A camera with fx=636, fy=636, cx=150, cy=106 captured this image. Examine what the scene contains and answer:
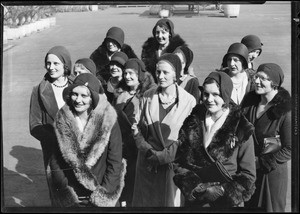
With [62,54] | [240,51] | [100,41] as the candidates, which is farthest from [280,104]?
[62,54]

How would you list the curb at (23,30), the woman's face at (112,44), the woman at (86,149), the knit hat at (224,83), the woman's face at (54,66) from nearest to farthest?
the knit hat at (224,83), the woman at (86,149), the woman's face at (54,66), the woman's face at (112,44), the curb at (23,30)

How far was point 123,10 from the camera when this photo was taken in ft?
17.8

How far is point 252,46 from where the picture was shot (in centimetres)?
516

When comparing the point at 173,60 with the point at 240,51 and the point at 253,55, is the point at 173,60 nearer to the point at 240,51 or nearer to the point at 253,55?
the point at 240,51

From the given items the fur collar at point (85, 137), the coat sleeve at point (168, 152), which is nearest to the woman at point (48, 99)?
the fur collar at point (85, 137)

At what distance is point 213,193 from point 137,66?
1194 millimetres

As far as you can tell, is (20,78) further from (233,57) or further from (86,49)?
(233,57)

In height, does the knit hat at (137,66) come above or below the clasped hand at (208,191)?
above

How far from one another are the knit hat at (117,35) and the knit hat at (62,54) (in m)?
0.38

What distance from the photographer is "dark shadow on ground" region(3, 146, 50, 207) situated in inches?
213

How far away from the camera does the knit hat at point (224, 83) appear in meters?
4.95

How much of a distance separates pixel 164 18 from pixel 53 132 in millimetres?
1305

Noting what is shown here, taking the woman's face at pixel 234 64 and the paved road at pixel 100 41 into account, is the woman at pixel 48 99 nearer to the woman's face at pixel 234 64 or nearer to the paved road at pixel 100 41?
the paved road at pixel 100 41

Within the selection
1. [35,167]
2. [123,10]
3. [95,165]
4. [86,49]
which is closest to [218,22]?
[123,10]
